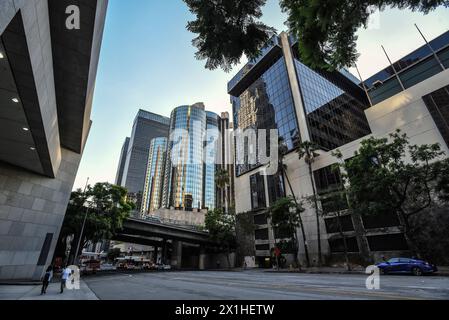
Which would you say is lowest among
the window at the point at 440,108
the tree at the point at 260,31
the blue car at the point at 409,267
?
the blue car at the point at 409,267

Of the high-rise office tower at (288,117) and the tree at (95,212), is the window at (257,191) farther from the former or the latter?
the tree at (95,212)

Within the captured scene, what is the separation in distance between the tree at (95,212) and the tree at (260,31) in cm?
3095

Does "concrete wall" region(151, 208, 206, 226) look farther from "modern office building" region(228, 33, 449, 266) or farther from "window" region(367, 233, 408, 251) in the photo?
"window" region(367, 233, 408, 251)

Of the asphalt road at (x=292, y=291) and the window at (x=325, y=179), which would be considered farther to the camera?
the window at (x=325, y=179)

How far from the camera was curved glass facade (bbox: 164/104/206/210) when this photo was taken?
438 feet

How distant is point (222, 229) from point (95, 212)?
29.1m

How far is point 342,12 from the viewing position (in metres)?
3.60

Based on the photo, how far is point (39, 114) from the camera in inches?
408

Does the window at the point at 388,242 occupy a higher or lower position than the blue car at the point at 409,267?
higher

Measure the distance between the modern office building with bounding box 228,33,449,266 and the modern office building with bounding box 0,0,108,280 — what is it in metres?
14.2

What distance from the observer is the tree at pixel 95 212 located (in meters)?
29.4

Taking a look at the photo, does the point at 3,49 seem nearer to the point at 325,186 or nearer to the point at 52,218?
the point at 52,218

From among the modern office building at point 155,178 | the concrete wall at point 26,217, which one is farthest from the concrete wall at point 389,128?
the modern office building at point 155,178
